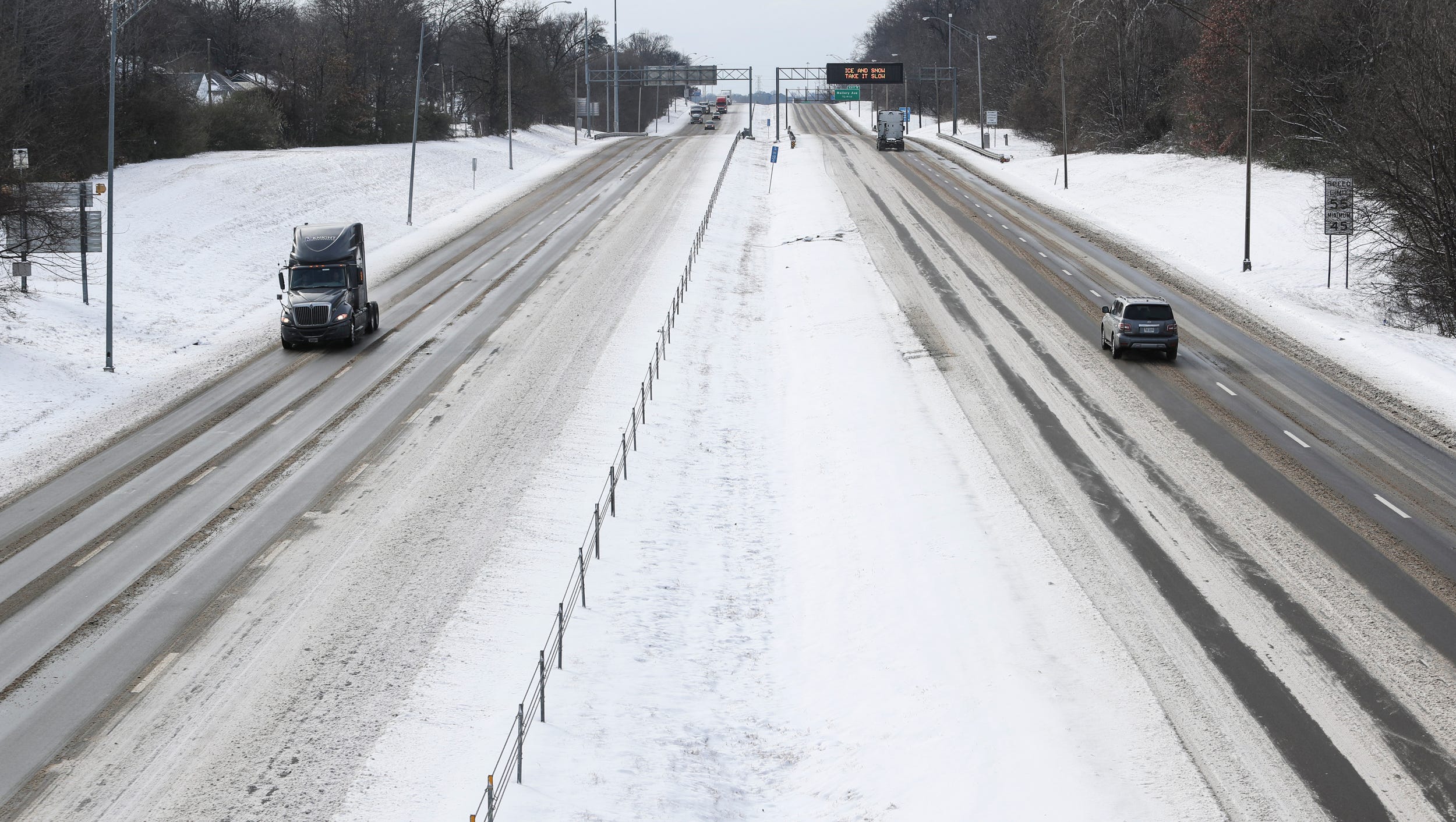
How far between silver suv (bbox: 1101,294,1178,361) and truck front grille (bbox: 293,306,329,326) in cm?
2013

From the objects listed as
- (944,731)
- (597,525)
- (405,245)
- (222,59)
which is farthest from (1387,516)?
(222,59)

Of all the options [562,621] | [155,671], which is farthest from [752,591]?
[155,671]

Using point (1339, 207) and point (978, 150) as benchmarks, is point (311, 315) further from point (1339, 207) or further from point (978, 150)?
point (978, 150)

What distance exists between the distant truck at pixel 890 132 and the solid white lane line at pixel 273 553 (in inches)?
2842

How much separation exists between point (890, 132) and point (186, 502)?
7128 centimetres

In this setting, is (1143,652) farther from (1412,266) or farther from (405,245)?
(405,245)

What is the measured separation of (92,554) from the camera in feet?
55.8

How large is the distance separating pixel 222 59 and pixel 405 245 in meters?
72.7

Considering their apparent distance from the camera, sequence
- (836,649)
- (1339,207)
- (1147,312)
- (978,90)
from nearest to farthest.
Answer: (836,649), (1147,312), (1339,207), (978,90)

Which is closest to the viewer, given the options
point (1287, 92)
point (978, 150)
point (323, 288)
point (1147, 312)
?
point (1147, 312)

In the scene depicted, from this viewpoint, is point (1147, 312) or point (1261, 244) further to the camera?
point (1261, 244)

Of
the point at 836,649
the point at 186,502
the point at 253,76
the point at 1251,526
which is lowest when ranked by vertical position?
the point at 836,649

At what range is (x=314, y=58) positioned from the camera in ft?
227

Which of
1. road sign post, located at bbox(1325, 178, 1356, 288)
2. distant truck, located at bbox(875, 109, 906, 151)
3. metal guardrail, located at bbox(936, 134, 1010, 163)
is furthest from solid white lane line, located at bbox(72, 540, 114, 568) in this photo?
distant truck, located at bbox(875, 109, 906, 151)
